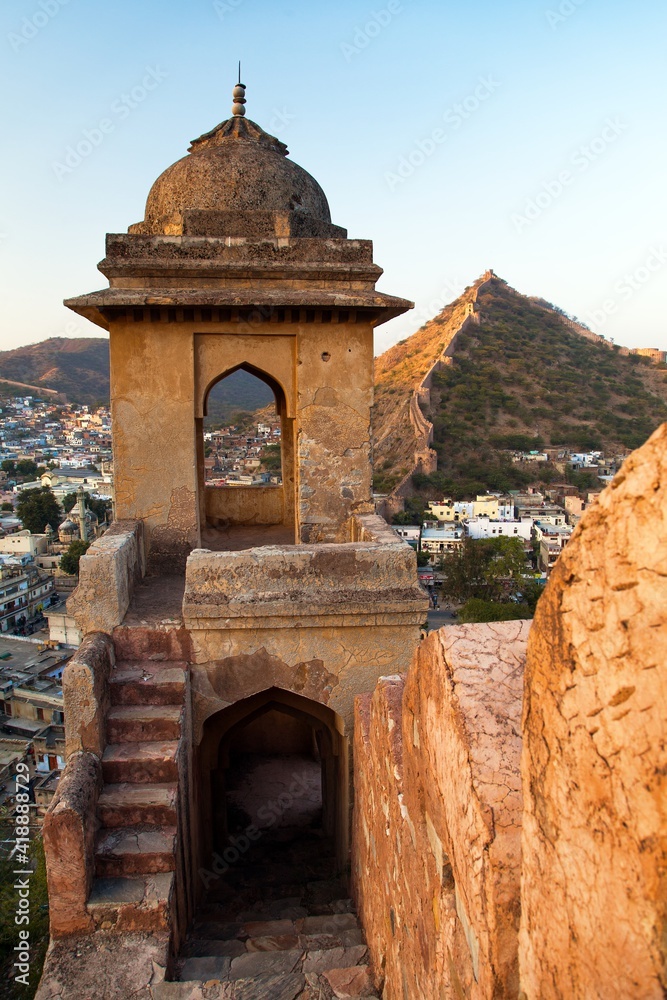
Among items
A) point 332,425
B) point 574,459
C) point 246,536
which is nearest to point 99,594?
point 332,425

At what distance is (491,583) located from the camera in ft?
125

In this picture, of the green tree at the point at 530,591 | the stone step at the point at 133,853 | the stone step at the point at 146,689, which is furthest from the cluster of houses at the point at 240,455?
the stone step at the point at 133,853

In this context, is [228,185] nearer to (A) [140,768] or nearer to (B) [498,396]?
(A) [140,768]

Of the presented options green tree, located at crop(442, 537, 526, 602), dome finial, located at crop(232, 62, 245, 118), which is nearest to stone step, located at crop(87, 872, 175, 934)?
dome finial, located at crop(232, 62, 245, 118)

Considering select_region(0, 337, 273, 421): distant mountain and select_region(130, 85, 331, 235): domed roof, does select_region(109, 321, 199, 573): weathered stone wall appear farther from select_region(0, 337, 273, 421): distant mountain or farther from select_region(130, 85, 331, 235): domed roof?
select_region(0, 337, 273, 421): distant mountain

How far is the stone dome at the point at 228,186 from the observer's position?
579cm

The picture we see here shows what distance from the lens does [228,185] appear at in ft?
19.0

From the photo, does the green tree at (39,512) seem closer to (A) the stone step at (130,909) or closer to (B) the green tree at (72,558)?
(B) the green tree at (72,558)

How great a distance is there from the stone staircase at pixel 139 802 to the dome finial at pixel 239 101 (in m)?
4.91

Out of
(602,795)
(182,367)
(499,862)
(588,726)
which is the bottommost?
(499,862)

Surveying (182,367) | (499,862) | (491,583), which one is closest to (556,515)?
(491,583)

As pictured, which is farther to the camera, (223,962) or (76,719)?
(76,719)

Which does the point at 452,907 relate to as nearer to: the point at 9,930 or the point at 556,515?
the point at 9,930

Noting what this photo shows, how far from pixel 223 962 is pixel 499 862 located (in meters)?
2.41
